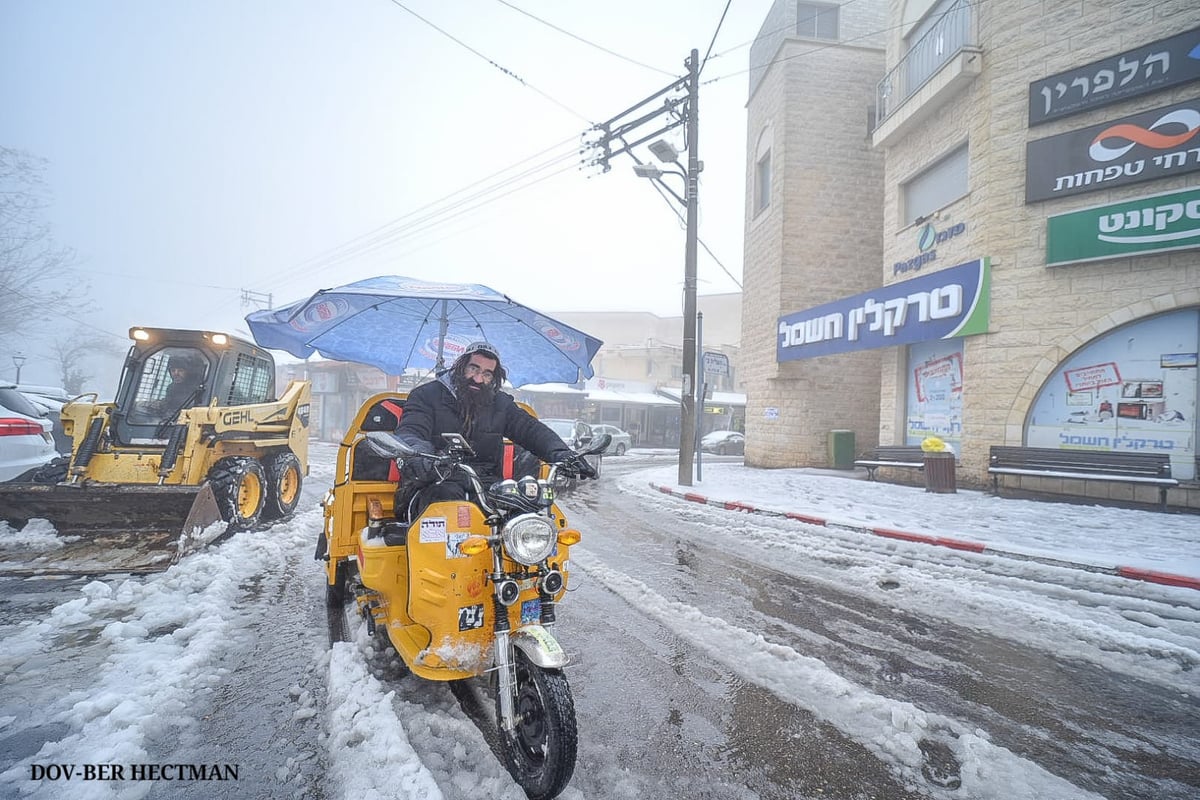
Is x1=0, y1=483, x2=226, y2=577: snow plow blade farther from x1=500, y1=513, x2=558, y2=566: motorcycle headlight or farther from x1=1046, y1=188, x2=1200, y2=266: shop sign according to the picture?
x1=1046, y1=188, x2=1200, y2=266: shop sign

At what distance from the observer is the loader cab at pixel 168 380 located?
612 centimetres

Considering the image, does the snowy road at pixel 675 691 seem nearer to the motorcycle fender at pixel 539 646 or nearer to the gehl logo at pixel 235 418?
the motorcycle fender at pixel 539 646

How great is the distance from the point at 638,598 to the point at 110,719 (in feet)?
11.0

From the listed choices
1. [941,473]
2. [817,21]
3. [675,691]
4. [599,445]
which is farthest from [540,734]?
[817,21]

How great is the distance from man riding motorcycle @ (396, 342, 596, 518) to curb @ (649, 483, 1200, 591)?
5.55 meters

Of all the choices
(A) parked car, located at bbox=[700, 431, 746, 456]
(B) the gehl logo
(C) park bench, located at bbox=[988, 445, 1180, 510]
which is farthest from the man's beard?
(A) parked car, located at bbox=[700, 431, 746, 456]

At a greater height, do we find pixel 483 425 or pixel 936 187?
pixel 936 187

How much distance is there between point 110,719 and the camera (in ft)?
7.83

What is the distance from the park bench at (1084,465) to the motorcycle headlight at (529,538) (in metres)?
10.4

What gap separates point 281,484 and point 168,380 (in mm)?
1846

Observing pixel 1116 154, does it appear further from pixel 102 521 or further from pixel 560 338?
pixel 102 521

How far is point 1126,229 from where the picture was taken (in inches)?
344

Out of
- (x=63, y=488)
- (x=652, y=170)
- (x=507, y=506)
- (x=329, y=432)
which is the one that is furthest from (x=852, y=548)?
(x=329, y=432)

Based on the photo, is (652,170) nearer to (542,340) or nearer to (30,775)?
(542,340)
